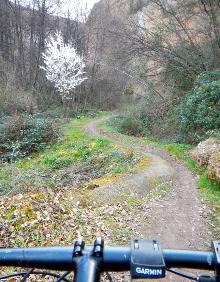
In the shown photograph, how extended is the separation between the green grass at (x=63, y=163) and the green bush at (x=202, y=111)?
391 cm

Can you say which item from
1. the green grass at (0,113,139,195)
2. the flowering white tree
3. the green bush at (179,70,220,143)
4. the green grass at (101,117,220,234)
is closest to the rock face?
the green grass at (101,117,220,234)

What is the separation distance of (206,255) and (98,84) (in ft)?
128

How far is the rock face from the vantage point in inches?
437

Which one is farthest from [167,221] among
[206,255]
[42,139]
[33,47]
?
[33,47]

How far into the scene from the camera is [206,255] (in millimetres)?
1229

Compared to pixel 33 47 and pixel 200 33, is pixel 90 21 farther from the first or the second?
pixel 200 33

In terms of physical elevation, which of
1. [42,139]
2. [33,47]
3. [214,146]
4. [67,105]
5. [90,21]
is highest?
[90,21]

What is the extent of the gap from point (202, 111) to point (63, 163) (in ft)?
22.8

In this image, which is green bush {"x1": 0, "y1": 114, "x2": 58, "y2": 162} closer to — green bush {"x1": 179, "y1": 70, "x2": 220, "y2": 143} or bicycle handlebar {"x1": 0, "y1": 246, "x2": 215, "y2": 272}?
green bush {"x1": 179, "y1": 70, "x2": 220, "y2": 143}

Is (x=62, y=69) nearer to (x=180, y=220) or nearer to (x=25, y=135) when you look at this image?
(x=25, y=135)

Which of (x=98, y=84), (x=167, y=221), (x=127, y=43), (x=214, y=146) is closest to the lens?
(x=167, y=221)

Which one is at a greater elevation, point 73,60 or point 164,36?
point 73,60

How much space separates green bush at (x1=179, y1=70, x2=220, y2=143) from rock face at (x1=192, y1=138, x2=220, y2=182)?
6.52ft

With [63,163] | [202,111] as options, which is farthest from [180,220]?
[202,111]
